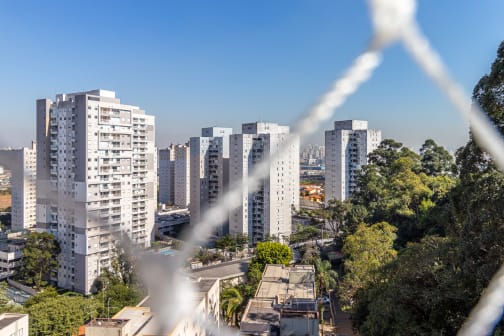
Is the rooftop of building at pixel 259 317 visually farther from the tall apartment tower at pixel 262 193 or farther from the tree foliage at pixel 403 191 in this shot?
the tall apartment tower at pixel 262 193

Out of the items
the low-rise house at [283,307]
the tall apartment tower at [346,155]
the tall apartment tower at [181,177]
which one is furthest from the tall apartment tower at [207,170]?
the low-rise house at [283,307]

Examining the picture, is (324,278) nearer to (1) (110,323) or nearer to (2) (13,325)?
(1) (110,323)

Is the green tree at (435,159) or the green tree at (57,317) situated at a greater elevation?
the green tree at (435,159)

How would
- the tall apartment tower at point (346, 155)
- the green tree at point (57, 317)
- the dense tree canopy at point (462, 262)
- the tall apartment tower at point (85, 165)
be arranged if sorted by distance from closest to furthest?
the dense tree canopy at point (462, 262) < the green tree at point (57, 317) < the tall apartment tower at point (85, 165) < the tall apartment tower at point (346, 155)

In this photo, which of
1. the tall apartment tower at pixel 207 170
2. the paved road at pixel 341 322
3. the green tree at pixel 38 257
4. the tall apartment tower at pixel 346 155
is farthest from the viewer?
the tall apartment tower at pixel 346 155

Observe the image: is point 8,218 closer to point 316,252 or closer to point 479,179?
point 316,252

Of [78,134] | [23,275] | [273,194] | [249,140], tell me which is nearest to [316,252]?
[273,194]

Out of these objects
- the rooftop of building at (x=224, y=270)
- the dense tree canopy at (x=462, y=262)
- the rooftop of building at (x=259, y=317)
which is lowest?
the rooftop of building at (x=224, y=270)
